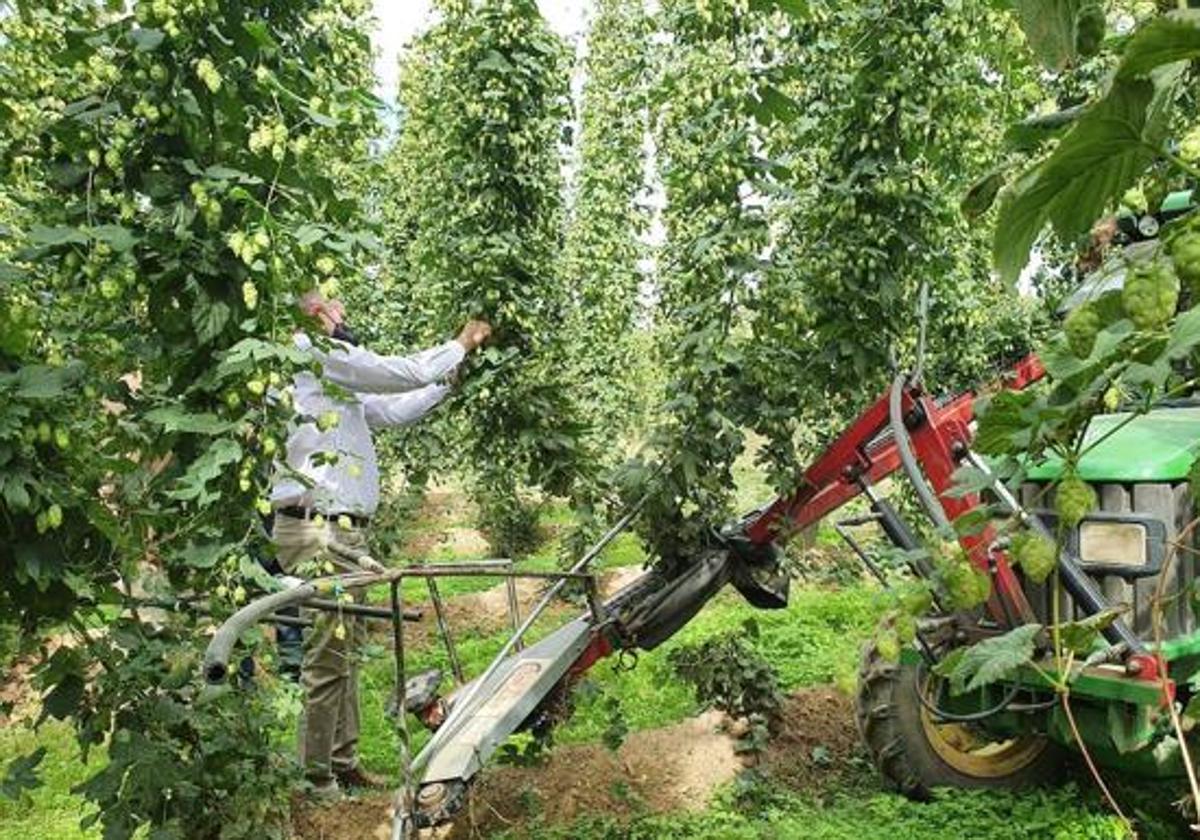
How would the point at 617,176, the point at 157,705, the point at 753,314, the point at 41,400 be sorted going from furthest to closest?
the point at 617,176, the point at 753,314, the point at 157,705, the point at 41,400

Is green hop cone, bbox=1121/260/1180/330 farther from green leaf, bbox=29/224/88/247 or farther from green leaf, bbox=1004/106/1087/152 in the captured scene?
green leaf, bbox=29/224/88/247

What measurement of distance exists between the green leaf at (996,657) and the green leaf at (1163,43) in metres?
Answer: 0.66

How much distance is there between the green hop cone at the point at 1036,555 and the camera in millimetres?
1087

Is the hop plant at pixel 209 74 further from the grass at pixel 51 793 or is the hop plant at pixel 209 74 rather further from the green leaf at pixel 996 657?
the grass at pixel 51 793

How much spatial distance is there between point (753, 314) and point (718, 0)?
122 cm

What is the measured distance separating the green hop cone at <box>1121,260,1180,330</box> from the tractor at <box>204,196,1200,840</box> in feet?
7.42

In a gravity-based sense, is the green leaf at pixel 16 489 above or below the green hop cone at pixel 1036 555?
below

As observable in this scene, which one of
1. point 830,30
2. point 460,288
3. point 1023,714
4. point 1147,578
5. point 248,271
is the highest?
point 830,30

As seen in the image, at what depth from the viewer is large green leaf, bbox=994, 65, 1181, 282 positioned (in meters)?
0.80

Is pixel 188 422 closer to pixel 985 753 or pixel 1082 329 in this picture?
pixel 1082 329

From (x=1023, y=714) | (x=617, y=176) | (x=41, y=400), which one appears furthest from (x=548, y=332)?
(x=617, y=176)

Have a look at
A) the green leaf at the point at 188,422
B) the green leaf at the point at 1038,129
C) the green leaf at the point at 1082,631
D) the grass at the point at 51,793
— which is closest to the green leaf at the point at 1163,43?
the green leaf at the point at 1038,129

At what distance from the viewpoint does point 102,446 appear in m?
2.77

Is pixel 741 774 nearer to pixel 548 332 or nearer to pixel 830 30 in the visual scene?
pixel 548 332
